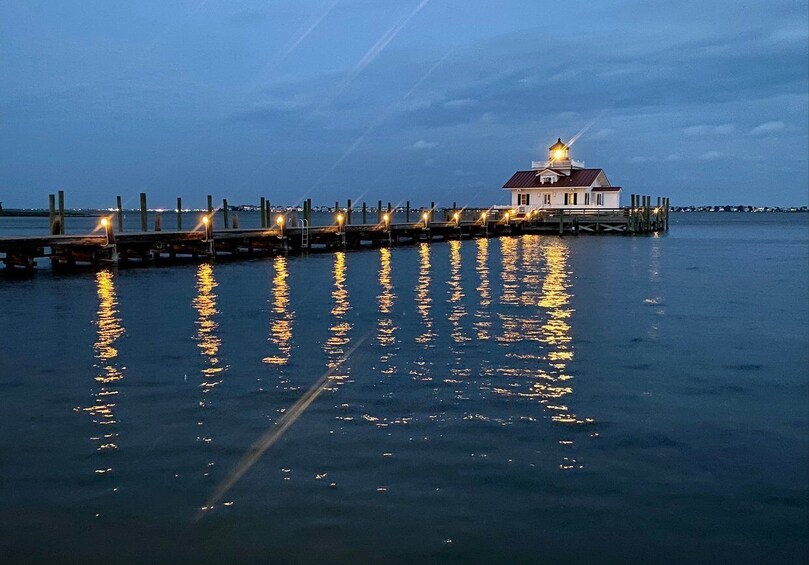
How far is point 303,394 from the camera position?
37.3 ft

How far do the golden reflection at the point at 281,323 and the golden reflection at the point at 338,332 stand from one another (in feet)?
2.72

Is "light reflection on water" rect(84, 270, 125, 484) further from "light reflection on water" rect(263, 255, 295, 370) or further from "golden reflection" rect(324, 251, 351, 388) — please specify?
"golden reflection" rect(324, 251, 351, 388)

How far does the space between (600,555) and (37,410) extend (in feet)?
25.6

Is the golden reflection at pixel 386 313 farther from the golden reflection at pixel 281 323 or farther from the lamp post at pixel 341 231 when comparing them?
the lamp post at pixel 341 231

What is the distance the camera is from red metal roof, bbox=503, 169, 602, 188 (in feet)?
247

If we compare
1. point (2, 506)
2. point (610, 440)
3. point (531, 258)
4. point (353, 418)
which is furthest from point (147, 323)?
point (531, 258)

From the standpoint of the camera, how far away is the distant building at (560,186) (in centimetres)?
7562

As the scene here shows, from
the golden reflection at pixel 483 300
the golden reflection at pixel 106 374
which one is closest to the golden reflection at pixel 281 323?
the golden reflection at pixel 106 374

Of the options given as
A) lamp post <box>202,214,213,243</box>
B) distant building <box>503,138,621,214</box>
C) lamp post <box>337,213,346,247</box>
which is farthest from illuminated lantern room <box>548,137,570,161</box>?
lamp post <box>202,214,213,243</box>

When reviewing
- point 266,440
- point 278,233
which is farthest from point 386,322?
point 278,233

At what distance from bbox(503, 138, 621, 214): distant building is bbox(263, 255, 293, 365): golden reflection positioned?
49.3 m

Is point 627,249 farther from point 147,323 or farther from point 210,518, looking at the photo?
point 210,518

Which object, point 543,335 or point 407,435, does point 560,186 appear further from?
point 407,435

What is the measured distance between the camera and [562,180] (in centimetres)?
7600
